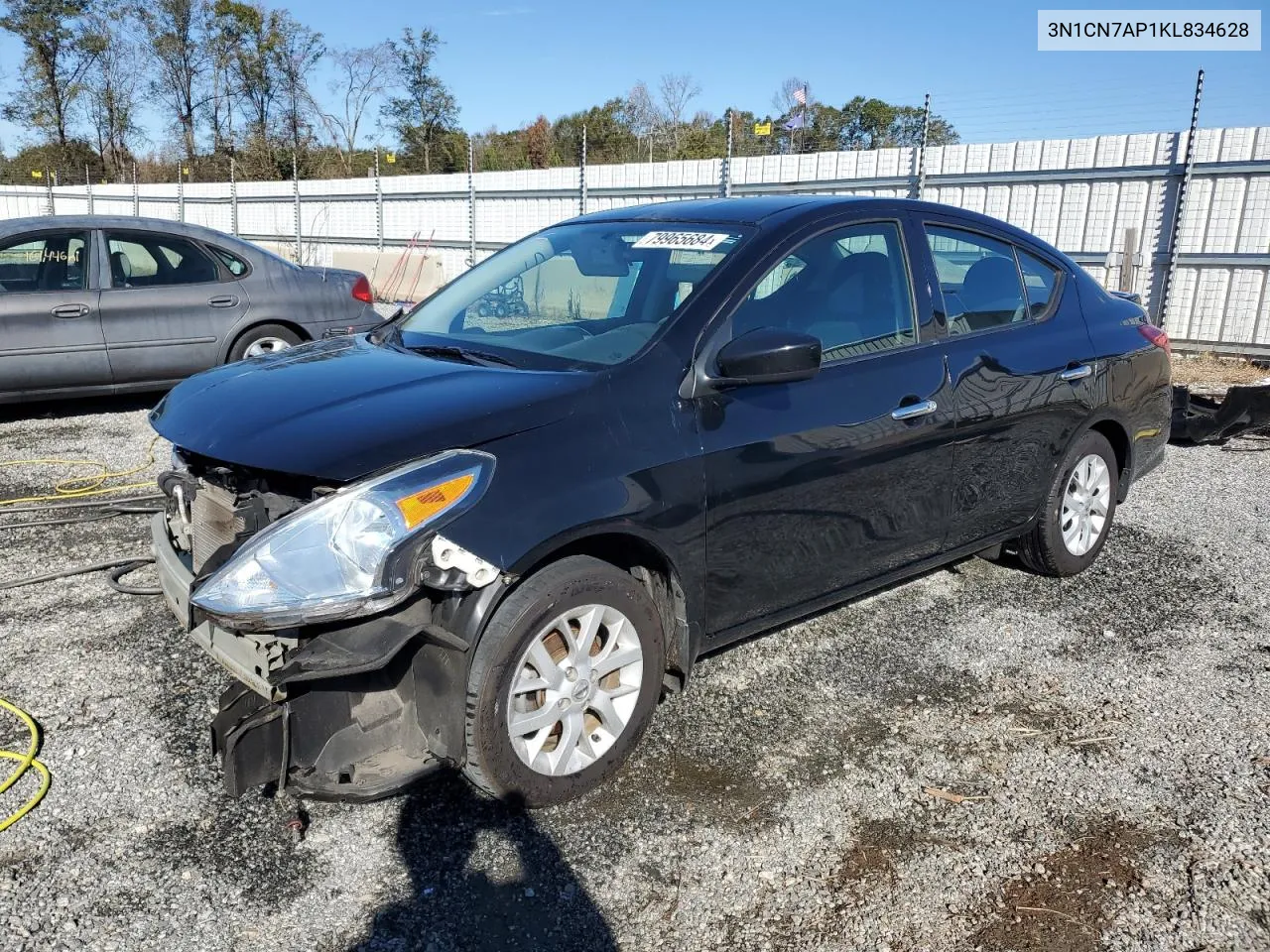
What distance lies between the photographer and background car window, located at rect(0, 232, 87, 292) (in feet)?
24.0

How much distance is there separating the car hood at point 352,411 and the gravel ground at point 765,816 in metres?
1.09

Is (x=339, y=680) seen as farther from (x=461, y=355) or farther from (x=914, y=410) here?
(x=914, y=410)

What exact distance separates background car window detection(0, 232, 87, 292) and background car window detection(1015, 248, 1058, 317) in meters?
6.74

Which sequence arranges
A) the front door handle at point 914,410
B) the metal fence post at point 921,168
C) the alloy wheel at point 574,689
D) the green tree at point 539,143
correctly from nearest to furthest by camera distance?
the alloy wheel at point 574,689
the front door handle at point 914,410
the metal fence post at point 921,168
the green tree at point 539,143

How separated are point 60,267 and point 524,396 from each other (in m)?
6.24

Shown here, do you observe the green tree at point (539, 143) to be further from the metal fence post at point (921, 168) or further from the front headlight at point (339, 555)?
the front headlight at point (339, 555)

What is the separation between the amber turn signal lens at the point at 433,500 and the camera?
254 cm

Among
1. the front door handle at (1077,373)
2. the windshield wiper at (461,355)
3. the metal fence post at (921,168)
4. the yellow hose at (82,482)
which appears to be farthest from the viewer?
the metal fence post at (921,168)

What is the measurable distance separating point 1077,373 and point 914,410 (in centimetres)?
129

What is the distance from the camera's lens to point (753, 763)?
10.7 feet

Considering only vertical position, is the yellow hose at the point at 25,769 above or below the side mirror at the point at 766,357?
below

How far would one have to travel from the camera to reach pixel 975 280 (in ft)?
14.0

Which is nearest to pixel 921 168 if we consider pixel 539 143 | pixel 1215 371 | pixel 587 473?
pixel 1215 371

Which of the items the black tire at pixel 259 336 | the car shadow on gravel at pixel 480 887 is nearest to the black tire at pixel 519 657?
the car shadow on gravel at pixel 480 887
